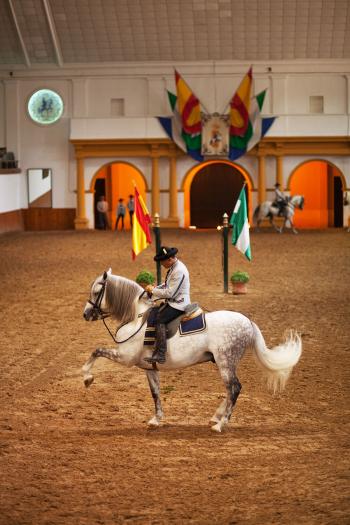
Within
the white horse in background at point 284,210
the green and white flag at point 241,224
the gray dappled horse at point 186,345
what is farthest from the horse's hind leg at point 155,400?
the white horse in background at point 284,210

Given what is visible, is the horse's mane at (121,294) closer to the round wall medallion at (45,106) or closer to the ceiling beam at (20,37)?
the ceiling beam at (20,37)

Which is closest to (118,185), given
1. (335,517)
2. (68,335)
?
(68,335)

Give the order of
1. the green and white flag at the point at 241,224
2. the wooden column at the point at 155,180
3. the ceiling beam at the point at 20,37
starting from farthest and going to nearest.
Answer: the wooden column at the point at 155,180, the ceiling beam at the point at 20,37, the green and white flag at the point at 241,224

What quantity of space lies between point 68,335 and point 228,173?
3310cm

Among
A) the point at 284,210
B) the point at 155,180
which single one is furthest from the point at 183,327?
the point at 155,180

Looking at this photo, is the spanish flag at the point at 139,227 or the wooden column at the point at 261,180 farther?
the wooden column at the point at 261,180

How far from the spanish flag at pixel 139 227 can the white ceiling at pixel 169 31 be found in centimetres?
2127

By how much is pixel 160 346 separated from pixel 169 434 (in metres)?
0.94

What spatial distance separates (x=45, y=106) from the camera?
4334 centimetres

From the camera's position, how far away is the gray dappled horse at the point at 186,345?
400 inches

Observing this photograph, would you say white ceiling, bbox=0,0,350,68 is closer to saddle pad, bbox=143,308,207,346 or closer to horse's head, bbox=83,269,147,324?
horse's head, bbox=83,269,147,324

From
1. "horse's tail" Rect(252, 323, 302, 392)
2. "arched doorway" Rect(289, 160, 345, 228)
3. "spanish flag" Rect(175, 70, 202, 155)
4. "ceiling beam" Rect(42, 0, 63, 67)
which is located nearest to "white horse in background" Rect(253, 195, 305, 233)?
"spanish flag" Rect(175, 70, 202, 155)

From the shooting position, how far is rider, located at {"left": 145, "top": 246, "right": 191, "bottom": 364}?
33.3ft

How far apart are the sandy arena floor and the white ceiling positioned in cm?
2375
